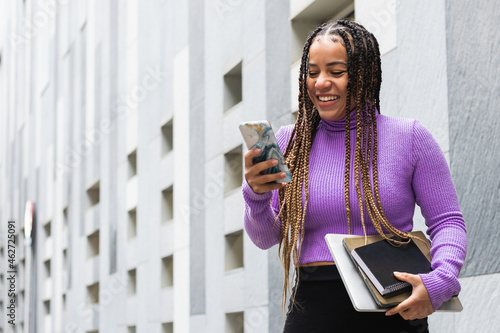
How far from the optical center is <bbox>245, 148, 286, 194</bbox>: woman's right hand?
9.18 ft

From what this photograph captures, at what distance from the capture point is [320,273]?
9.62 feet

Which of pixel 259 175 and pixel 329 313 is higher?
pixel 259 175

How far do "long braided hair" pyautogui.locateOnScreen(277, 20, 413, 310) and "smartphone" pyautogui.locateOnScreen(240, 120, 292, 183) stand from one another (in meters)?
0.24

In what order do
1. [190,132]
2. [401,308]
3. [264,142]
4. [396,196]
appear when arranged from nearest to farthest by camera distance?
1. [401,308]
2. [264,142]
3. [396,196]
4. [190,132]

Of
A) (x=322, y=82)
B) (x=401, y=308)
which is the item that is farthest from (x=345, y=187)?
(x=401, y=308)

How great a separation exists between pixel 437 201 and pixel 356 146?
366 mm

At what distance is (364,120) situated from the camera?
3.08 meters

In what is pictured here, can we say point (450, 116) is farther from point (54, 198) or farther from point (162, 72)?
point (54, 198)

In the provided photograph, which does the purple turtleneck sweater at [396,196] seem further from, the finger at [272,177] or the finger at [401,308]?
the finger at [401,308]

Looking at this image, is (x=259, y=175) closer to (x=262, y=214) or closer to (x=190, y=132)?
→ (x=262, y=214)

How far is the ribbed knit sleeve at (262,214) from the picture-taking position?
298cm

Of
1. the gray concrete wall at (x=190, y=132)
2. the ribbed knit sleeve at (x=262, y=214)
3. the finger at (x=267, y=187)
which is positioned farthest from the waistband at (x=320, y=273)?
the gray concrete wall at (x=190, y=132)

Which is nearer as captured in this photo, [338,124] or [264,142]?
[264,142]

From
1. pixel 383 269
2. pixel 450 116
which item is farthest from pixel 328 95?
pixel 450 116
